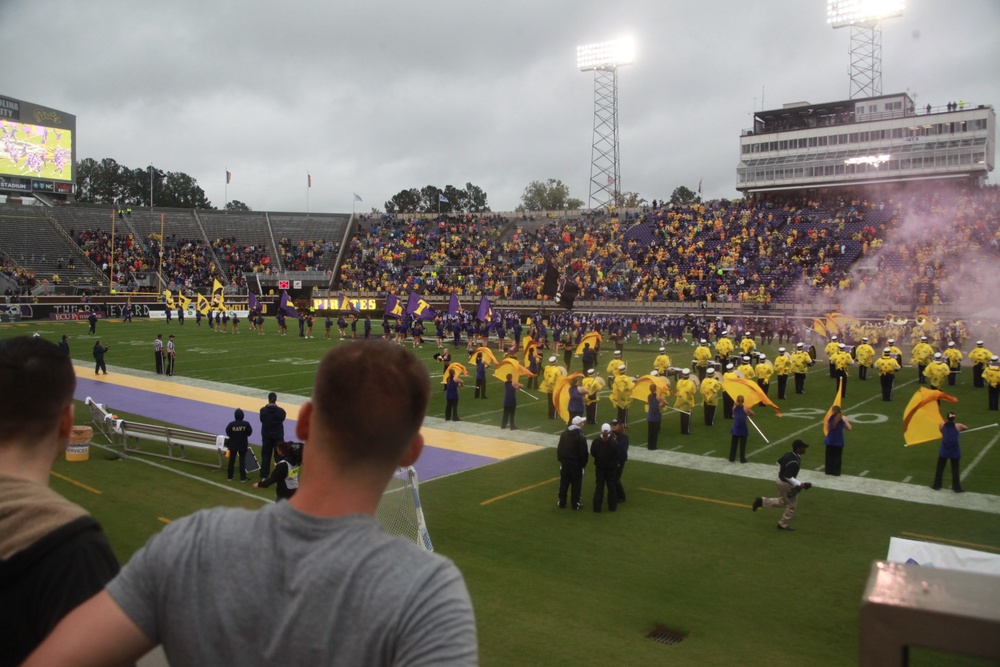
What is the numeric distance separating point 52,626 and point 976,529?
11.4 metres

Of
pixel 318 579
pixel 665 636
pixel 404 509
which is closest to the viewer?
pixel 318 579

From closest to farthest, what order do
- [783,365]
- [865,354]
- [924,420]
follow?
[924,420] < [783,365] < [865,354]

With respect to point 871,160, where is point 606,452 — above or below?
below

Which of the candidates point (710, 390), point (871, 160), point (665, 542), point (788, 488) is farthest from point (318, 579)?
point (871, 160)

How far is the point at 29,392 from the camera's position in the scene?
1958 mm

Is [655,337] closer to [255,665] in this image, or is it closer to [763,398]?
[763,398]

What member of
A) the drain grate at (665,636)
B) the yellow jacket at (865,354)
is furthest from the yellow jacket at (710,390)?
the drain grate at (665,636)

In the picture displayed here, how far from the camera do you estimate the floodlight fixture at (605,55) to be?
6288 cm

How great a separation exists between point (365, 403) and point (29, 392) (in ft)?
3.25

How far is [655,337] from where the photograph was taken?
39781mm

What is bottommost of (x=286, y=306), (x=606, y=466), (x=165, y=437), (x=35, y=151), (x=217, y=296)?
(x=165, y=437)

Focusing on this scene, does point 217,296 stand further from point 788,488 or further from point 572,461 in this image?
point 788,488

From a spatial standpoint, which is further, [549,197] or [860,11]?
[549,197]

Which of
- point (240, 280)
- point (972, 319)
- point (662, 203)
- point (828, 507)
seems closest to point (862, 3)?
point (662, 203)
